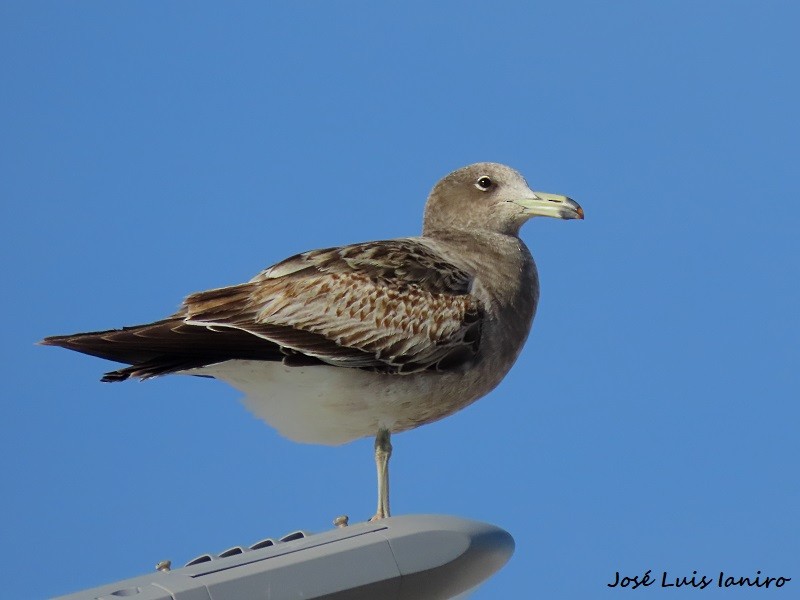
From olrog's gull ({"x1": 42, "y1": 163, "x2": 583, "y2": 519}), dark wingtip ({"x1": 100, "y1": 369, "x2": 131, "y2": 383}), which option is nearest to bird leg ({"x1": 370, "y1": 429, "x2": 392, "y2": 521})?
olrog's gull ({"x1": 42, "y1": 163, "x2": 583, "y2": 519})

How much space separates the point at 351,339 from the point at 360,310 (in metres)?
0.20

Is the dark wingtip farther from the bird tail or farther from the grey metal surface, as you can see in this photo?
the grey metal surface

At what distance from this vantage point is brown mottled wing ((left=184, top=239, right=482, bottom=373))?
27.0 feet

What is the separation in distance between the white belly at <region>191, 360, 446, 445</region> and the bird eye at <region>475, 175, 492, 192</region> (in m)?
1.51

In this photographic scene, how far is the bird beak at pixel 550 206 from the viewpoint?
29.1 ft

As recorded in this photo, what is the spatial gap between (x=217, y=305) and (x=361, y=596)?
1.93 meters

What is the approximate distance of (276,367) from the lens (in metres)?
8.25

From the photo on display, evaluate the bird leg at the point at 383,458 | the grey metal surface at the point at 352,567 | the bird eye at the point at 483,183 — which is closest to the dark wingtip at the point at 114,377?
the grey metal surface at the point at 352,567

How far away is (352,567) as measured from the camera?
730 cm

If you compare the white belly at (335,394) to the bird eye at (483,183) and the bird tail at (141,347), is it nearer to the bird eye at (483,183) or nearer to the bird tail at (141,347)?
the bird tail at (141,347)

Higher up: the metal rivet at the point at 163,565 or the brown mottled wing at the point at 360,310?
the brown mottled wing at the point at 360,310

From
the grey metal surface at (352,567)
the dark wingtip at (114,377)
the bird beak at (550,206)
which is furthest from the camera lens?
the bird beak at (550,206)

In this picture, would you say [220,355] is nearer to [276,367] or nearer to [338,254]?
[276,367]

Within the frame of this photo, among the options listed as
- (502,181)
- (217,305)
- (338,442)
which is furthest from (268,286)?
(502,181)
